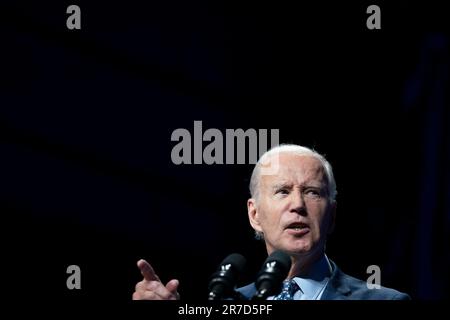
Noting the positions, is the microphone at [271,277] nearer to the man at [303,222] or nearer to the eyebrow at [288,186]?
the man at [303,222]

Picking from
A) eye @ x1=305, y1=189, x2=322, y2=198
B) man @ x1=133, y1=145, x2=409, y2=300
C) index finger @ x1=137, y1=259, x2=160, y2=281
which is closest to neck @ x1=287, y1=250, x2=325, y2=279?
man @ x1=133, y1=145, x2=409, y2=300

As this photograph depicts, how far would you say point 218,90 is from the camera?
3.79 meters

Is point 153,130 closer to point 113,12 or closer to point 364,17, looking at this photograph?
point 113,12

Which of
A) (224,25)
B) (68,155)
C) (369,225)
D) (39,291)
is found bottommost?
(39,291)

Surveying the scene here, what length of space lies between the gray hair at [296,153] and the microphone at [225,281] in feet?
3.19

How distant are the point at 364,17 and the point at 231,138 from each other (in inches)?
31.9

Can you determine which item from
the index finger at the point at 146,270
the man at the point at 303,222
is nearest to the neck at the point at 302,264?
the man at the point at 303,222

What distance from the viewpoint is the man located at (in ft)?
10.5

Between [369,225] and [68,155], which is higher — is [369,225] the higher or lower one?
the lower one

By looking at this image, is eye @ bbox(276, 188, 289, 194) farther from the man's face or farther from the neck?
the neck

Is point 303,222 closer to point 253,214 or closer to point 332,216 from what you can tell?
point 332,216

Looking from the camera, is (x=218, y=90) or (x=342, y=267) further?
(x=218, y=90)
